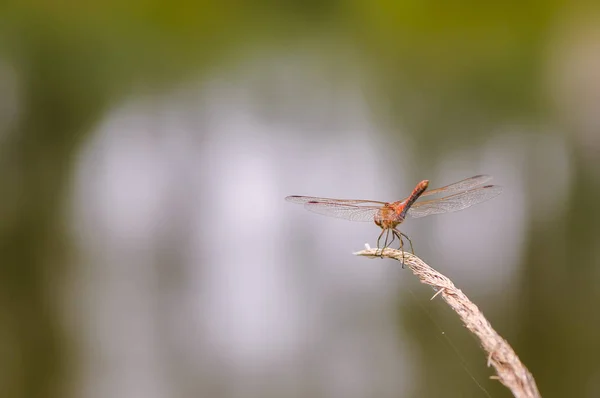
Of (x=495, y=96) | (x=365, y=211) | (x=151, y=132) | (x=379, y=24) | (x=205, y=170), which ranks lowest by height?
(x=365, y=211)

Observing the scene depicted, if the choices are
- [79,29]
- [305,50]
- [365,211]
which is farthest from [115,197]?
[365,211]

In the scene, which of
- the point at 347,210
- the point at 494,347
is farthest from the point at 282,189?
the point at 494,347

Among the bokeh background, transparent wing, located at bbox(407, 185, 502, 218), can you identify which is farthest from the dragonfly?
the bokeh background

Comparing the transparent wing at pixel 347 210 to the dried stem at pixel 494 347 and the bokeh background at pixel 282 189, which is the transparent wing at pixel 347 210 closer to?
the dried stem at pixel 494 347

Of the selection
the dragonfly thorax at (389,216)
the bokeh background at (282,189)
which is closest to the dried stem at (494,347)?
the dragonfly thorax at (389,216)

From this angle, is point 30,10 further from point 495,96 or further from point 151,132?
point 495,96

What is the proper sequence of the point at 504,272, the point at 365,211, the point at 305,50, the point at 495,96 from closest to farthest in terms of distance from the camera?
the point at 365,211 → the point at 504,272 → the point at 495,96 → the point at 305,50
